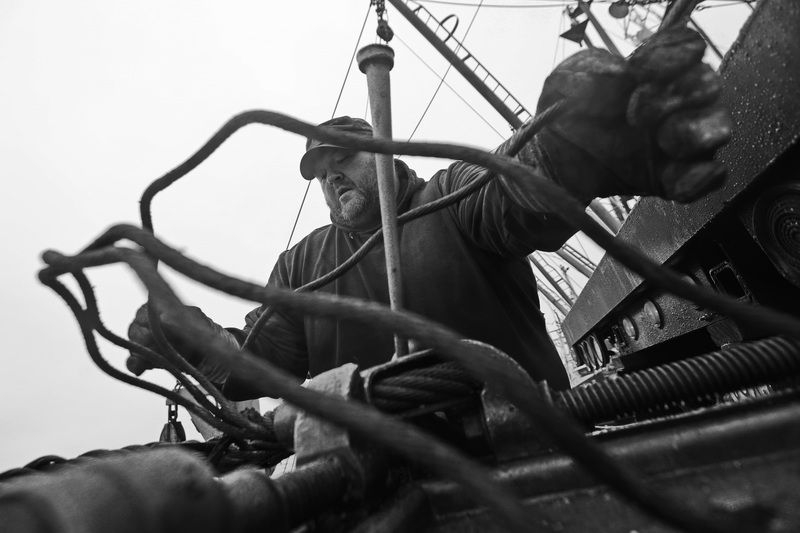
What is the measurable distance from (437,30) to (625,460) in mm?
7771

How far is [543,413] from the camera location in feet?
1.16

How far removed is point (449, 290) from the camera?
5.45ft

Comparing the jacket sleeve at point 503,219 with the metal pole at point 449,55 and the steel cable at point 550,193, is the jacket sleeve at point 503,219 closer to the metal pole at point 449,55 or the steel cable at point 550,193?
the steel cable at point 550,193

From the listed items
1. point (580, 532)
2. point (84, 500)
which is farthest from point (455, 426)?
point (84, 500)

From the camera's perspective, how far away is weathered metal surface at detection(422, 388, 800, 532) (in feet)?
1.49

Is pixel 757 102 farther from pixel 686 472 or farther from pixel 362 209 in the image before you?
pixel 362 209

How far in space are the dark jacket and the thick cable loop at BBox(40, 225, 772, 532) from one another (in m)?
0.99

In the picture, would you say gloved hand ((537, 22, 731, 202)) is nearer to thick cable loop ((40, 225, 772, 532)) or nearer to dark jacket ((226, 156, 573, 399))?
thick cable loop ((40, 225, 772, 532))

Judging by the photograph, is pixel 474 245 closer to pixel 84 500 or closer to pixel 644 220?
pixel 644 220

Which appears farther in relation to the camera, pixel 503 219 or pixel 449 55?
pixel 449 55

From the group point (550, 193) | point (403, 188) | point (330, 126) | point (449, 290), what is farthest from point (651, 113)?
point (330, 126)

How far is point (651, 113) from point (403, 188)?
51.4 inches

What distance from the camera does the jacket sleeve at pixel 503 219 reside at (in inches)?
40.9

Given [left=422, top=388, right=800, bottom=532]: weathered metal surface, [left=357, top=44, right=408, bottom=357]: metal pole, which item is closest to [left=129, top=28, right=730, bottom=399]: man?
[left=357, top=44, right=408, bottom=357]: metal pole
